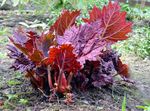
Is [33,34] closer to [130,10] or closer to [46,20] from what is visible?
[46,20]

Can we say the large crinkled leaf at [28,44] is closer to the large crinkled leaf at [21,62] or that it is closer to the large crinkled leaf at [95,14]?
the large crinkled leaf at [21,62]

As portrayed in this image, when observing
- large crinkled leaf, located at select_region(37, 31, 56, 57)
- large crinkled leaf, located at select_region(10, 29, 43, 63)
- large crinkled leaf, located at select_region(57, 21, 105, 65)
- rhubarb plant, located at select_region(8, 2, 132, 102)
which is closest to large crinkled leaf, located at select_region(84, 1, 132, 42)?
rhubarb plant, located at select_region(8, 2, 132, 102)

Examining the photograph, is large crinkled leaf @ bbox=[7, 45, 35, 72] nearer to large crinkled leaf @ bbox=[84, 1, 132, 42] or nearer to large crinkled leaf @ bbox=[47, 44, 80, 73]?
large crinkled leaf @ bbox=[47, 44, 80, 73]

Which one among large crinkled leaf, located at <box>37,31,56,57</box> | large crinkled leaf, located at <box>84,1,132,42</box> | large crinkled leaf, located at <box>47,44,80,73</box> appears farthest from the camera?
large crinkled leaf, located at <box>84,1,132,42</box>

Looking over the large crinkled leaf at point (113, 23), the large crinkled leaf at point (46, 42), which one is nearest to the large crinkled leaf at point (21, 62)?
the large crinkled leaf at point (46, 42)

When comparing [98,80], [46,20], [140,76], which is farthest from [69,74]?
[46,20]

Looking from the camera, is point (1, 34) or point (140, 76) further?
point (1, 34)

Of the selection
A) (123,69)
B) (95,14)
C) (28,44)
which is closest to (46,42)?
(28,44)
